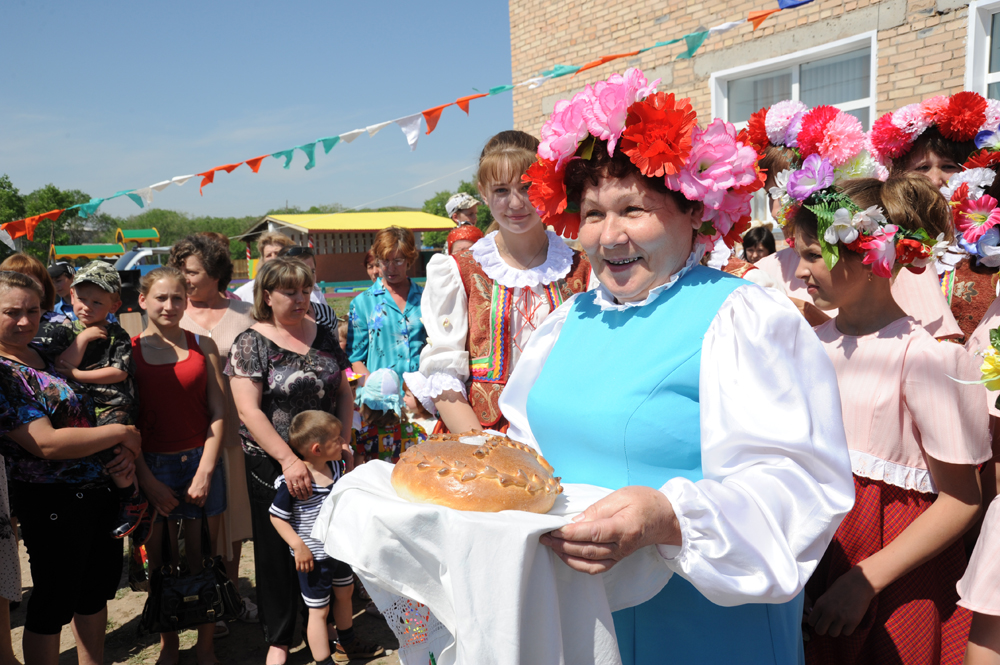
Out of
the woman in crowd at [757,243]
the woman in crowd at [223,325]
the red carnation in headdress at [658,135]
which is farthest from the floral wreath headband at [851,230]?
the woman in crowd at [757,243]

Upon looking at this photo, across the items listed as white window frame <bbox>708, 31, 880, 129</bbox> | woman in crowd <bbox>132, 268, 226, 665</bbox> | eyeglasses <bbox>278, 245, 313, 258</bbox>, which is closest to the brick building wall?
white window frame <bbox>708, 31, 880, 129</bbox>

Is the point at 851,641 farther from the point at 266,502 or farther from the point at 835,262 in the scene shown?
the point at 266,502

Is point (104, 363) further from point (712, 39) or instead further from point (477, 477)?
point (712, 39)

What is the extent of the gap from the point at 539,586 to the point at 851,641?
1097mm

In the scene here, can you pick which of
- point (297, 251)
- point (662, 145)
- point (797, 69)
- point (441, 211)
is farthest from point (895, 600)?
point (441, 211)

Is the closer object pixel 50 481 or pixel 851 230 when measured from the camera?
pixel 851 230

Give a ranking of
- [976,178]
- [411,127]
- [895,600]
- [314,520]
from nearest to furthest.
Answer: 1. [895,600]
2. [976,178]
3. [314,520]
4. [411,127]

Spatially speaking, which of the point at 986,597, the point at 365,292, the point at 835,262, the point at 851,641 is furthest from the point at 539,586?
the point at 365,292

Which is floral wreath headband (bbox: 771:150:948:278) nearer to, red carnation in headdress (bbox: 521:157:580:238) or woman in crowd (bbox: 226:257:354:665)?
red carnation in headdress (bbox: 521:157:580:238)

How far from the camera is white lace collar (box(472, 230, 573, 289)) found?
2.54m

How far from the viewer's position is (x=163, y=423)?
11.7 feet

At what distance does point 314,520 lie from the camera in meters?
3.42

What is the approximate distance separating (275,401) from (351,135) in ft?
12.0

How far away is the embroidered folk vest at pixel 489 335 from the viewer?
8.19ft
